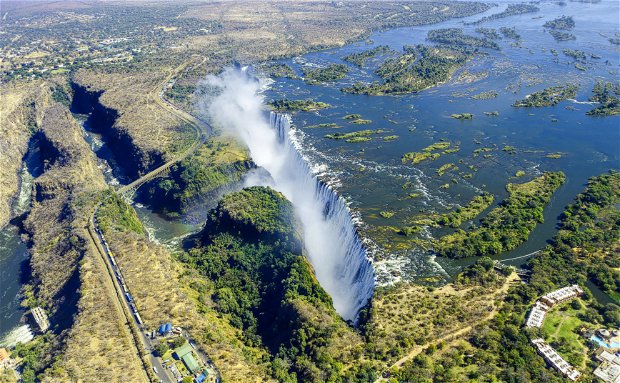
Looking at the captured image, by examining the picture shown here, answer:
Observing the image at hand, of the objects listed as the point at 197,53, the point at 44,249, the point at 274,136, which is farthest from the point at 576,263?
the point at 197,53

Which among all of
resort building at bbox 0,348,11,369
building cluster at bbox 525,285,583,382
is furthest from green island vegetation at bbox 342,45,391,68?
resort building at bbox 0,348,11,369

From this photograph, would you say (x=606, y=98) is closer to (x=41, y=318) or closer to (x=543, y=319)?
(x=543, y=319)

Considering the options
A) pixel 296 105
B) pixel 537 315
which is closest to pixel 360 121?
pixel 296 105

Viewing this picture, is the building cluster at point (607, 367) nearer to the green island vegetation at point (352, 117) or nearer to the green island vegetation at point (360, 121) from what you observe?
the green island vegetation at point (360, 121)

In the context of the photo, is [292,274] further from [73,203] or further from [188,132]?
[188,132]

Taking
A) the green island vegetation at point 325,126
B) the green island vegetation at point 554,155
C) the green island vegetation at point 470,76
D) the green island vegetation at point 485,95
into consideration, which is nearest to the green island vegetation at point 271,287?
the green island vegetation at point 325,126

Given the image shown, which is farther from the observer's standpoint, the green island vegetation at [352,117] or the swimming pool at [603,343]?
the green island vegetation at [352,117]
